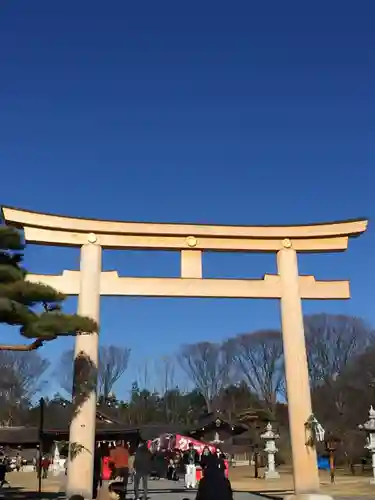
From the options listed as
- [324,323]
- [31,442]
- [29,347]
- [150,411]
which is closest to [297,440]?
[29,347]

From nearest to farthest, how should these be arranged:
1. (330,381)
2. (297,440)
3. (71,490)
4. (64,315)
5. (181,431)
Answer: (64,315) < (71,490) < (297,440) < (181,431) < (330,381)

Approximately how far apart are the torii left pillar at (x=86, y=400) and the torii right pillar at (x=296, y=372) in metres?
4.94

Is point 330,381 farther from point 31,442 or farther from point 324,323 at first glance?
point 31,442

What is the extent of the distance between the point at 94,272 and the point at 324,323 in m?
27.9

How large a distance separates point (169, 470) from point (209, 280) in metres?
17.3

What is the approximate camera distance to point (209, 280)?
47.1ft

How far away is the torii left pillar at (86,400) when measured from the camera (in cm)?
1262

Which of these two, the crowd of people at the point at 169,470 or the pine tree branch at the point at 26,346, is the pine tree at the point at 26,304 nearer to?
the pine tree branch at the point at 26,346

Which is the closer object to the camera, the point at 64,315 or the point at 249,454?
the point at 64,315

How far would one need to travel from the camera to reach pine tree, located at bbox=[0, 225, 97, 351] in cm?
998

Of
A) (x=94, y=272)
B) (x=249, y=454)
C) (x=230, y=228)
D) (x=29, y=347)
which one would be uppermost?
(x=230, y=228)

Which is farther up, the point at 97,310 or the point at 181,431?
the point at 97,310

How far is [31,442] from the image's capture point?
81.7ft

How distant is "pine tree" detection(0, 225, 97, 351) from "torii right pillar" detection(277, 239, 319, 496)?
5560 millimetres
